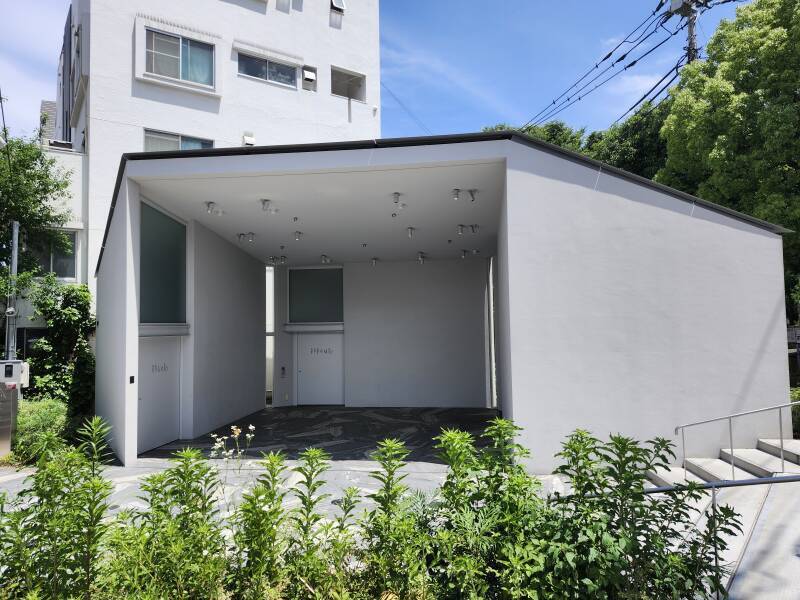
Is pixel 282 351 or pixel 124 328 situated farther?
pixel 282 351

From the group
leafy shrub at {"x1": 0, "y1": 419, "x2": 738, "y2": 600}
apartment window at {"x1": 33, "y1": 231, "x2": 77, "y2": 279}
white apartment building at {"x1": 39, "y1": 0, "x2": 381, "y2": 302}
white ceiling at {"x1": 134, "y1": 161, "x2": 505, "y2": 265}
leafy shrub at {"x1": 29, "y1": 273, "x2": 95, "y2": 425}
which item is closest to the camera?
leafy shrub at {"x1": 0, "y1": 419, "x2": 738, "y2": 600}

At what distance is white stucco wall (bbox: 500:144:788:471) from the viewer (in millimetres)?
6617

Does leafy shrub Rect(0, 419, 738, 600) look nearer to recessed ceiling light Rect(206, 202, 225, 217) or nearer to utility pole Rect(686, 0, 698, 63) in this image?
recessed ceiling light Rect(206, 202, 225, 217)

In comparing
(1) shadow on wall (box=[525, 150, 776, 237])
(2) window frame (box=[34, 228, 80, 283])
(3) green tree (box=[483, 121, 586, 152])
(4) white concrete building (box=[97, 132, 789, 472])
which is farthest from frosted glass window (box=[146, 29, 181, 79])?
(3) green tree (box=[483, 121, 586, 152])

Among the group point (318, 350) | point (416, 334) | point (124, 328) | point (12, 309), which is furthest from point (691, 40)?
point (12, 309)

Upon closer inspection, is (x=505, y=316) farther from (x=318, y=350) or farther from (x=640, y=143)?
(x=640, y=143)

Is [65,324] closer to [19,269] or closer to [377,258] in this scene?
[19,269]

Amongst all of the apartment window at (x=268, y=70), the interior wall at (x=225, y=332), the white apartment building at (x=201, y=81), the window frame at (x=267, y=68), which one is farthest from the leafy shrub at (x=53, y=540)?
the apartment window at (x=268, y=70)

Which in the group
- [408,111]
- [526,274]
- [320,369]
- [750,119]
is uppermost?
[408,111]

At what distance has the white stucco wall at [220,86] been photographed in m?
13.3

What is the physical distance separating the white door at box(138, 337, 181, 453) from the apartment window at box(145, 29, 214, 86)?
8.68 m

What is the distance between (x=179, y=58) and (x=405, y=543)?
15432 mm

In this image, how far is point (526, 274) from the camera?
270 inches

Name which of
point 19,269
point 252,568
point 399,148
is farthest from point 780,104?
point 19,269
